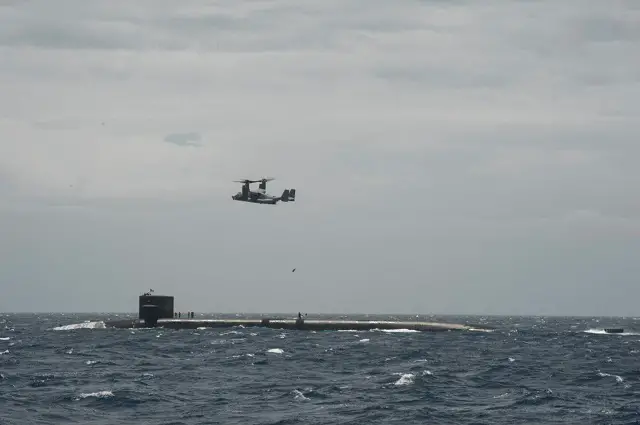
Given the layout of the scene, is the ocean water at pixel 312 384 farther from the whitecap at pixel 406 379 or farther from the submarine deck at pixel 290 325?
the submarine deck at pixel 290 325

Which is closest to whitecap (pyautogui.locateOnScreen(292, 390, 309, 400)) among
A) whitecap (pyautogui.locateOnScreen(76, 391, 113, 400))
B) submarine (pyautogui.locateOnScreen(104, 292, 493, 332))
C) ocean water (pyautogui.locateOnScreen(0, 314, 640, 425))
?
ocean water (pyautogui.locateOnScreen(0, 314, 640, 425))

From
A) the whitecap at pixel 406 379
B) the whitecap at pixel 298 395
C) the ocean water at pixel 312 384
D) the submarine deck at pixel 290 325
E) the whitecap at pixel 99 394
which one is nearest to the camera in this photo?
the ocean water at pixel 312 384

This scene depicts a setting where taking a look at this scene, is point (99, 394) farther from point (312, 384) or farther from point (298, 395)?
point (312, 384)

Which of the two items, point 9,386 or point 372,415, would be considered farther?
point 9,386

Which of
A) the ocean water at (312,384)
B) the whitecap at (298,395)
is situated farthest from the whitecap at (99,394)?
the whitecap at (298,395)

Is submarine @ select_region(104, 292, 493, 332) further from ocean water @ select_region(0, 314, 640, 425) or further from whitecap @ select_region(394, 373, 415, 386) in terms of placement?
whitecap @ select_region(394, 373, 415, 386)

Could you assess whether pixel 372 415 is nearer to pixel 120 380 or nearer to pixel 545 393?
A: pixel 545 393

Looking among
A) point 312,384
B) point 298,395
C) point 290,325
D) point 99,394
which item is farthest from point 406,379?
point 290,325

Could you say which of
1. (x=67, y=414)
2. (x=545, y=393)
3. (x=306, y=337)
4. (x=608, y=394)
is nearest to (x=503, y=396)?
(x=545, y=393)
